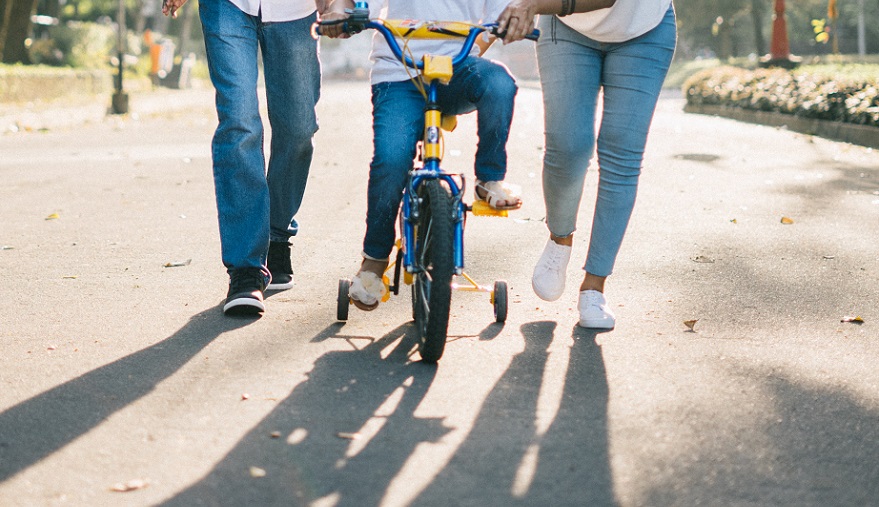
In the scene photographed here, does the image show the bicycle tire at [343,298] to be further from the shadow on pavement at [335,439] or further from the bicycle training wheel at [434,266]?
the bicycle training wheel at [434,266]

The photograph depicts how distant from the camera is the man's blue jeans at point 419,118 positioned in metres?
4.02

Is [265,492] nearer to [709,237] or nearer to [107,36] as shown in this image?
[709,237]

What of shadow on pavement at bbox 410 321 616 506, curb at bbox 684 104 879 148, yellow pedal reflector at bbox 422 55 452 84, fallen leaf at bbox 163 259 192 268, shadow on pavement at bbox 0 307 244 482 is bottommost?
curb at bbox 684 104 879 148

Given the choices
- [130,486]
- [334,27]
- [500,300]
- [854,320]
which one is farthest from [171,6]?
[854,320]

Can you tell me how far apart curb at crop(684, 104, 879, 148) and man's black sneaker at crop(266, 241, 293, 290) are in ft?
29.5

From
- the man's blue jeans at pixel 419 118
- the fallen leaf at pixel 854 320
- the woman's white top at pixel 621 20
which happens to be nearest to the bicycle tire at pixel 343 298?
the man's blue jeans at pixel 419 118

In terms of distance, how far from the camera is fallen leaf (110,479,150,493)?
8.92 ft

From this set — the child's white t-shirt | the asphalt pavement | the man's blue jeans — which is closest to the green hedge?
the asphalt pavement

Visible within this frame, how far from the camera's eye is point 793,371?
3854mm

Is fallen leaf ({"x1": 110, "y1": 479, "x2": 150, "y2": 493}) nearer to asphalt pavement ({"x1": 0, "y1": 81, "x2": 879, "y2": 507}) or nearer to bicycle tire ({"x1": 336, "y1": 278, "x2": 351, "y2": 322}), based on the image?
asphalt pavement ({"x1": 0, "y1": 81, "x2": 879, "y2": 507})

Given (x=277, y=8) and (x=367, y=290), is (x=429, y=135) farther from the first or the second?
(x=277, y=8)

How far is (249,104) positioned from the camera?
181 inches

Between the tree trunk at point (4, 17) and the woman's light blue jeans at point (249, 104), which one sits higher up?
the woman's light blue jeans at point (249, 104)

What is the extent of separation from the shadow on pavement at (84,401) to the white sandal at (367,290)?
514mm
